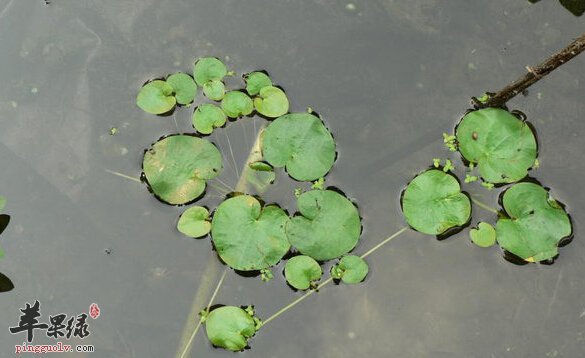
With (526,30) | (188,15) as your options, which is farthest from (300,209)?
(526,30)

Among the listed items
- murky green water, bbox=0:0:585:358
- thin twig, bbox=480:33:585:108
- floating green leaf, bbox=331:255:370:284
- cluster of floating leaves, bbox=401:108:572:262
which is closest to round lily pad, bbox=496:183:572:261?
cluster of floating leaves, bbox=401:108:572:262

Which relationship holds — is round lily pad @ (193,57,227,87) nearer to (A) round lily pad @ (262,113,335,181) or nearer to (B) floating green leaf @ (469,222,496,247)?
(A) round lily pad @ (262,113,335,181)

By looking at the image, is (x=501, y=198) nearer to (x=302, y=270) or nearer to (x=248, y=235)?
(x=302, y=270)

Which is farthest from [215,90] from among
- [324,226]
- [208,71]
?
[324,226]

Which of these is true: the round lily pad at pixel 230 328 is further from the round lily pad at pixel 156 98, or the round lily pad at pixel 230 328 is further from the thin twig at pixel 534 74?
the thin twig at pixel 534 74

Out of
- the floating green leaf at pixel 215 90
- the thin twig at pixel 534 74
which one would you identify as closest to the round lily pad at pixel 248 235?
→ the floating green leaf at pixel 215 90

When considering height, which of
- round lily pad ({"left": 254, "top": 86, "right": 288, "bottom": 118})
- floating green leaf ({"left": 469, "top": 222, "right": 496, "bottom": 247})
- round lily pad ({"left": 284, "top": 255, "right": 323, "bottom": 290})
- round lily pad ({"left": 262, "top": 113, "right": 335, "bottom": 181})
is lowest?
floating green leaf ({"left": 469, "top": 222, "right": 496, "bottom": 247})
